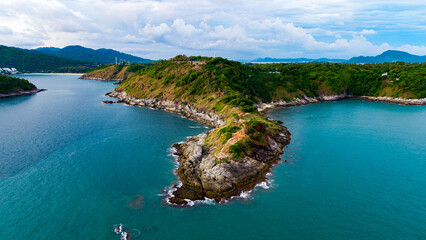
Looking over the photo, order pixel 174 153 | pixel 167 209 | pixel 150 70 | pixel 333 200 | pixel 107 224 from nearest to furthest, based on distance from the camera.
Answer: pixel 107 224 < pixel 167 209 < pixel 333 200 < pixel 174 153 < pixel 150 70

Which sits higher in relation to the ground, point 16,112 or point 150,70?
point 150,70

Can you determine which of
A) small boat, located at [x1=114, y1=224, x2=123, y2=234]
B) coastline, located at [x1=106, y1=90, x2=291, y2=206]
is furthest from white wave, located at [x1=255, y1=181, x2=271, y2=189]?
small boat, located at [x1=114, y1=224, x2=123, y2=234]

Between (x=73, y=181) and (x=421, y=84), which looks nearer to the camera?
(x=73, y=181)

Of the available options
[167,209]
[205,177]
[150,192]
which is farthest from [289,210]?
[150,192]

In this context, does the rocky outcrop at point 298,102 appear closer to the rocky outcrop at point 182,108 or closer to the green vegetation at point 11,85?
the rocky outcrop at point 182,108

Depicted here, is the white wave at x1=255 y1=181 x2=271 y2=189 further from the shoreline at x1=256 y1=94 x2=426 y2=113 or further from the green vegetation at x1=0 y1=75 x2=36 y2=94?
the green vegetation at x1=0 y1=75 x2=36 y2=94

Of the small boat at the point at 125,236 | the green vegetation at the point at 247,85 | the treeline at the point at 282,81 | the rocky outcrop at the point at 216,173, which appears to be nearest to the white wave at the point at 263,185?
the rocky outcrop at the point at 216,173

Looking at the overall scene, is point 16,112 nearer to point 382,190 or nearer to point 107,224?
point 107,224
